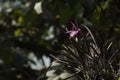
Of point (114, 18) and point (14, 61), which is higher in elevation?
point (14, 61)

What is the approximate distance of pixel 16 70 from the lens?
408 centimetres

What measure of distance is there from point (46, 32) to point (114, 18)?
1.71 meters

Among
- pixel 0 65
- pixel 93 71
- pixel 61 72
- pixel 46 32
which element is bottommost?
pixel 93 71

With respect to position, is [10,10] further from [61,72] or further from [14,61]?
[61,72]

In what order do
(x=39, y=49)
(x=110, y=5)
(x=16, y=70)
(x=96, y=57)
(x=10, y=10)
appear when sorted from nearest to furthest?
1. (x=96, y=57)
2. (x=110, y=5)
3. (x=10, y=10)
4. (x=39, y=49)
5. (x=16, y=70)

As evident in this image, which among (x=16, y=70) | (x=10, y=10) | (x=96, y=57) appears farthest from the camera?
(x=16, y=70)

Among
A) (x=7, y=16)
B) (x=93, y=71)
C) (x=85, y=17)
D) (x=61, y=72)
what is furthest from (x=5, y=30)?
(x=93, y=71)

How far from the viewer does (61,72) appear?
1.77 metres

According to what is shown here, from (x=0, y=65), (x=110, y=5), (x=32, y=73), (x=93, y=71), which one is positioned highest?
(x=0, y=65)

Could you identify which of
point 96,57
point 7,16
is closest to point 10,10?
point 7,16

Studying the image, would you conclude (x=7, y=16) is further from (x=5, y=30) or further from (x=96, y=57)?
(x=96, y=57)

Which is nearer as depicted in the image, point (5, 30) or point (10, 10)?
point (10, 10)

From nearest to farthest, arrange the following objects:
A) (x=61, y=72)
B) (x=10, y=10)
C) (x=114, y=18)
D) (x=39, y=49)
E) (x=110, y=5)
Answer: (x=61, y=72) → (x=110, y=5) → (x=114, y=18) → (x=10, y=10) → (x=39, y=49)

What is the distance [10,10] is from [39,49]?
1.85 ft
